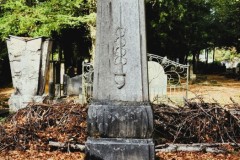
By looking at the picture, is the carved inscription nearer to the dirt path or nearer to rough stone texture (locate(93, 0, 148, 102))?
rough stone texture (locate(93, 0, 148, 102))

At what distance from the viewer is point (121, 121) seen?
4.66m

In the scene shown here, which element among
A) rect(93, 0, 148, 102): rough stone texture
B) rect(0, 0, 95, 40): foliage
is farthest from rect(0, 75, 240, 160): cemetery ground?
rect(0, 0, 95, 40): foliage

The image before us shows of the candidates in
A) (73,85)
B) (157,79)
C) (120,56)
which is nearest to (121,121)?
(120,56)

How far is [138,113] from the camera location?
183 inches

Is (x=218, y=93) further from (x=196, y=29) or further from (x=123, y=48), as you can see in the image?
(x=123, y=48)

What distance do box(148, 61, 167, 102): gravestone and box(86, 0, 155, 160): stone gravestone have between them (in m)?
8.71

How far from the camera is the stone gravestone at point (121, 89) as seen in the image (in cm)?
466

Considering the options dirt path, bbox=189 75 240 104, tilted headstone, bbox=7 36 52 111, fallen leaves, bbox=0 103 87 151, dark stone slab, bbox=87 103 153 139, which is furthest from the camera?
dirt path, bbox=189 75 240 104

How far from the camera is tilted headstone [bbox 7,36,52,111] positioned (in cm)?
1002

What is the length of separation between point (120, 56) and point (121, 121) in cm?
80

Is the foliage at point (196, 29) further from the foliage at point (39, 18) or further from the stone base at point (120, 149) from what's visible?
the stone base at point (120, 149)

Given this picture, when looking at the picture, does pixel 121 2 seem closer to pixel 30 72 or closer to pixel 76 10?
pixel 30 72

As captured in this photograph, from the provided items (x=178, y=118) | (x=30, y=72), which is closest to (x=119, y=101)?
(x=178, y=118)

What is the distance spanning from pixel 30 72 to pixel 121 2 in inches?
236
